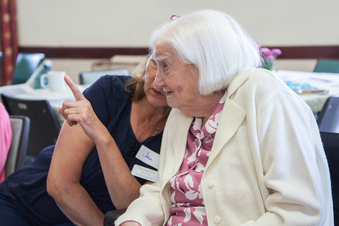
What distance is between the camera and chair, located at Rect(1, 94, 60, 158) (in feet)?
7.02

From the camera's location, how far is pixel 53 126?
2.20 m

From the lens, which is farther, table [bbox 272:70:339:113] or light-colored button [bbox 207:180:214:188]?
table [bbox 272:70:339:113]

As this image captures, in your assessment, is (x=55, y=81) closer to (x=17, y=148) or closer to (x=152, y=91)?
(x=17, y=148)

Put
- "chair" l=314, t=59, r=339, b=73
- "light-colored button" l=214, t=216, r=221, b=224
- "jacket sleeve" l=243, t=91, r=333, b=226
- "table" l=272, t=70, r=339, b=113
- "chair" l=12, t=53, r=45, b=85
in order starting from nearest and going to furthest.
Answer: "jacket sleeve" l=243, t=91, r=333, b=226
"light-colored button" l=214, t=216, r=221, b=224
"table" l=272, t=70, r=339, b=113
"chair" l=314, t=59, r=339, b=73
"chair" l=12, t=53, r=45, b=85

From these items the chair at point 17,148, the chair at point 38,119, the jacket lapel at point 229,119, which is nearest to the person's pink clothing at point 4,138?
the chair at point 17,148

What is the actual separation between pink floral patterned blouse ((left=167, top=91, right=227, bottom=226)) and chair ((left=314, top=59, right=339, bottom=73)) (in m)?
3.47

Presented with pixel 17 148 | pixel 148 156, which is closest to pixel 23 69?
pixel 17 148

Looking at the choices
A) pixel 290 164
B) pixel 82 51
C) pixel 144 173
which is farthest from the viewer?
pixel 82 51

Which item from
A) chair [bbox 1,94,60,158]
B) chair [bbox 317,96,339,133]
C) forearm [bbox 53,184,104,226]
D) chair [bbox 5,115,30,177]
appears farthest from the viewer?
chair [bbox 1,94,60,158]

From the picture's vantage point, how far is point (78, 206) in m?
1.32

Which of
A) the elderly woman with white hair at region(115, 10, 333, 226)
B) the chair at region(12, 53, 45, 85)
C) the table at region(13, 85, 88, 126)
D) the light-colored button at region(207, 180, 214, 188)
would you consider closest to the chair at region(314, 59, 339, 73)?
the table at region(13, 85, 88, 126)

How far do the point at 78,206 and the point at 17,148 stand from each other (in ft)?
2.04

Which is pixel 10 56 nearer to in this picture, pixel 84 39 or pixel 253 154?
pixel 84 39

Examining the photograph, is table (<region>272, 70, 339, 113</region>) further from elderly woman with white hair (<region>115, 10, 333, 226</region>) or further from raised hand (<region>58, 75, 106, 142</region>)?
raised hand (<region>58, 75, 106, 142</region>)
